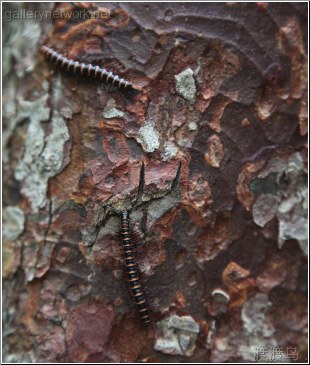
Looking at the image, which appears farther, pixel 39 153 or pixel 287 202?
pixel 39 153

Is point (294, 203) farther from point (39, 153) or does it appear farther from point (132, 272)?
point (39, 153)

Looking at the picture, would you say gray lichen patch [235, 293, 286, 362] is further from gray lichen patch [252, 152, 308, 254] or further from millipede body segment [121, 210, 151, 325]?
millipede body segment [121, 210, 151, 325]

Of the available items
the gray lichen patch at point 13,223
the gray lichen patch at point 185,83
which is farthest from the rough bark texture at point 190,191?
the gray lichen patch at point 13,223

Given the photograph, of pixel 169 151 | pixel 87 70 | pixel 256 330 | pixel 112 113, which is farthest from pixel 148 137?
pixel 256 330

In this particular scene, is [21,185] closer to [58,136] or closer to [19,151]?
[19,151]

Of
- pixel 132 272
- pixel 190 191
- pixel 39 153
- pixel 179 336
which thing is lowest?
pixel 179 336

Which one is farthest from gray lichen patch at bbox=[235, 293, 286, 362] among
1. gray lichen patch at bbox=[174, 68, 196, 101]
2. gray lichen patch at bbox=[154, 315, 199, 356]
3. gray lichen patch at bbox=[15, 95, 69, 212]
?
gray lichen patch at bbox=[15, 95, 69, 212]
